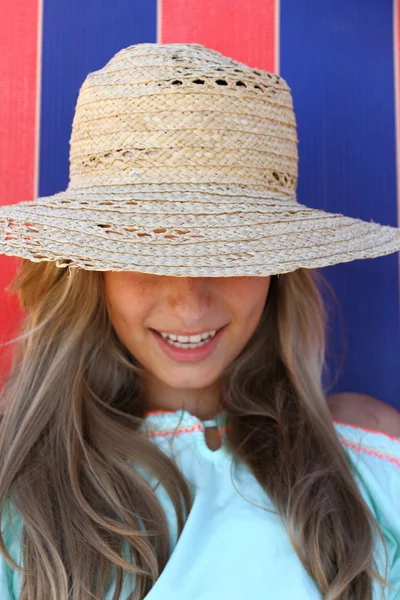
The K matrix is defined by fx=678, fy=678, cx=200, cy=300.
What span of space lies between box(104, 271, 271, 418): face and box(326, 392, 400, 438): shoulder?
0.38 m

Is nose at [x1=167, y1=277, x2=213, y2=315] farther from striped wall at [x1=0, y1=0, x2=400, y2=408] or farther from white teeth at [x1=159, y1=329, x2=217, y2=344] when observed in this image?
striped wall at [x1=0, y1=0, x2=400, y2=408]

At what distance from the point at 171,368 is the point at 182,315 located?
0.12 meters

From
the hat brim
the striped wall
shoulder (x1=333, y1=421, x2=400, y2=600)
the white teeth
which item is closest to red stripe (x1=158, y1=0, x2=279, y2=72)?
the striped wall

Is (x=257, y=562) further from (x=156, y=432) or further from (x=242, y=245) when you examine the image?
(x=242, y=245)

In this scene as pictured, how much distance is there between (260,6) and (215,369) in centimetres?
99

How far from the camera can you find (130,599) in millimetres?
1019

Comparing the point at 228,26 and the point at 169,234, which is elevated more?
the point at 228,26

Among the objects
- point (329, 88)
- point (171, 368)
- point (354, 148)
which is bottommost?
point (171, 368)

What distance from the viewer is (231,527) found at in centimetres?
111

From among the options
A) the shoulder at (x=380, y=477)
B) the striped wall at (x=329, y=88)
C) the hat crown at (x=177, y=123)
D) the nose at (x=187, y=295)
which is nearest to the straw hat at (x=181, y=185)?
the hat crown at (x=177, y=123)

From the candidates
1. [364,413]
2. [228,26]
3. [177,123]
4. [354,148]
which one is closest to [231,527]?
[364,413]

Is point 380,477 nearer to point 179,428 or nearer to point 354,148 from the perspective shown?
point 179,428

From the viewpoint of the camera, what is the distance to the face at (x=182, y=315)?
1082 mm

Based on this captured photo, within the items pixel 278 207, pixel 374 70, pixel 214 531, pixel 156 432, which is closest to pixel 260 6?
pixel 374 70
